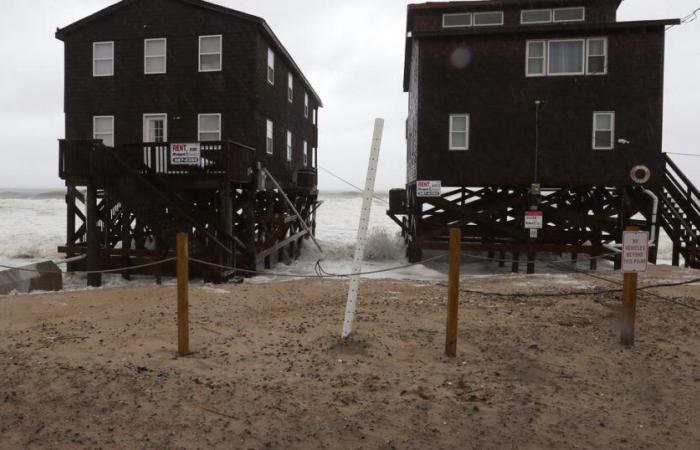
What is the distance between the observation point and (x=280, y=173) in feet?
79.4

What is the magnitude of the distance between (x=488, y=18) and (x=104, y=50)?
16480 mm

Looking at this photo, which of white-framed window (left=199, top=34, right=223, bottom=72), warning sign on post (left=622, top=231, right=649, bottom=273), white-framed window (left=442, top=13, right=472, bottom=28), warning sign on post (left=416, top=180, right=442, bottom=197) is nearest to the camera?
warning sign on post (left=622, top=231, right=649, bottom=273)

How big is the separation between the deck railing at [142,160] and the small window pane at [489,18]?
1387 cm

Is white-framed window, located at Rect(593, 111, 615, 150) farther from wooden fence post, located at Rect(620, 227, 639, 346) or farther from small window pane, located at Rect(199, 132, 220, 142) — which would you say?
small window pane, located at Rect(199, 132, 220, 142)

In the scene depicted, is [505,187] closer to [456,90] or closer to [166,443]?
[456,90]

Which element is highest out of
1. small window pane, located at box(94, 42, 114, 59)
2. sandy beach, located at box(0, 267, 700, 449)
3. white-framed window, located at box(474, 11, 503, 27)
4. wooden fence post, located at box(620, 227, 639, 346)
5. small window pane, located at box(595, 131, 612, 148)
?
white-framed window, located at box(474, 11, 503, 27)

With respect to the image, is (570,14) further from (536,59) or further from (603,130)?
(603,130)

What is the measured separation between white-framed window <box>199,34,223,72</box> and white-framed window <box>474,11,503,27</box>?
37.9ft

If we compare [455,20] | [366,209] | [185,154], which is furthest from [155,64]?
[366,209]

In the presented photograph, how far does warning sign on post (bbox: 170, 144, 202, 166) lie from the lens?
15.4 metres

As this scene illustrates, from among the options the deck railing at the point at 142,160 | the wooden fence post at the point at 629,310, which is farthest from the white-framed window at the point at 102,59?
the wooden fence post at the point at 629,310

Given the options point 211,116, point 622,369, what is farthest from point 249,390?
point 211,116

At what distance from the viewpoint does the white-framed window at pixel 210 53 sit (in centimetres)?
2016

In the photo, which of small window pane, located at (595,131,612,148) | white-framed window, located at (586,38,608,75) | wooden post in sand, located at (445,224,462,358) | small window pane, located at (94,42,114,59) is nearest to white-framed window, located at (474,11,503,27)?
white-framed window, located at (586,38,608,75)
